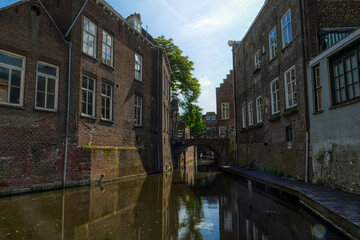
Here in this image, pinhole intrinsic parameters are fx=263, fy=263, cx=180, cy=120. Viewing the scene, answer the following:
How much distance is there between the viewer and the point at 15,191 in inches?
370

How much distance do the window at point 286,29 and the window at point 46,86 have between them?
435 inches

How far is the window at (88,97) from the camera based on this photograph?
507 inches

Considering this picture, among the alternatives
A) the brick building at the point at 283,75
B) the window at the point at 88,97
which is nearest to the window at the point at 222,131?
the brick building at the point at 283,75

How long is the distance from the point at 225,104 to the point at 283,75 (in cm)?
2344

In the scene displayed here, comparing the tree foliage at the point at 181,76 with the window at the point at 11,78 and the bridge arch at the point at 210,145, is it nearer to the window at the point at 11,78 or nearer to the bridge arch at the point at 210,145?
the bridge arch at the point at 210,145

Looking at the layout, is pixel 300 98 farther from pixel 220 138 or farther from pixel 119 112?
pixel 220 138

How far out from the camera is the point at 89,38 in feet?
44.5

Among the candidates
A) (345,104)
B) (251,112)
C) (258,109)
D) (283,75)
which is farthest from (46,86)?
(251,112)

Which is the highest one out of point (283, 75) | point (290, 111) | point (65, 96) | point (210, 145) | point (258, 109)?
point (283, 75)

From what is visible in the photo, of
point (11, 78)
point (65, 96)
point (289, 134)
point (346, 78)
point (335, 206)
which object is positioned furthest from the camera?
point (289, 134)

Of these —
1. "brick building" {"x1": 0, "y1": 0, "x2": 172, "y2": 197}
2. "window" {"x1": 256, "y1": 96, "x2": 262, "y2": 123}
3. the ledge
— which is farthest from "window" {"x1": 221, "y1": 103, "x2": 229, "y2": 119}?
the ledge

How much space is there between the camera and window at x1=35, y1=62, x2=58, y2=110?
10898 mm

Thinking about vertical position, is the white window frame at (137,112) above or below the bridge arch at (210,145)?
above

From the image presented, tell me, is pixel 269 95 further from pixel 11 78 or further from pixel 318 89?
pixel 11 78
